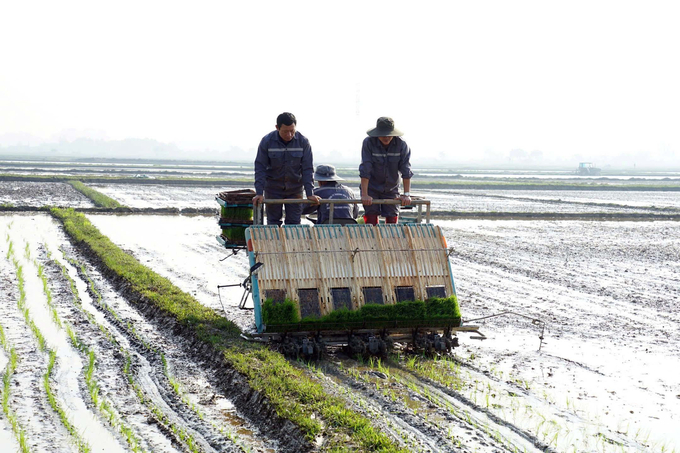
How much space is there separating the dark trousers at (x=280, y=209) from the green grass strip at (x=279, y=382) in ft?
3.92

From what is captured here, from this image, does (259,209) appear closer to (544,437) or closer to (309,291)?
(309,291)

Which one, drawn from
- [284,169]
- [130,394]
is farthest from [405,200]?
[130,394]

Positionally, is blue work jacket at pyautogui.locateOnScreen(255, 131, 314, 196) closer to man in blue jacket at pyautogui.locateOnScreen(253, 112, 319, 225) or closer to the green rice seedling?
man in blue jacket at pyautogui.locateOnScreen(253, 112, 319, 225)

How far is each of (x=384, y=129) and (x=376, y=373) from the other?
2.63 m

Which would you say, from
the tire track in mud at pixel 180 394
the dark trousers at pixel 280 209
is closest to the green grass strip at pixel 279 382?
the tire track in mud at pixel 180 394

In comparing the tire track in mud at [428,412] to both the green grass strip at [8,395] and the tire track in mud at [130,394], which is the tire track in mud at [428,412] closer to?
the tire track in mud at [130,394]

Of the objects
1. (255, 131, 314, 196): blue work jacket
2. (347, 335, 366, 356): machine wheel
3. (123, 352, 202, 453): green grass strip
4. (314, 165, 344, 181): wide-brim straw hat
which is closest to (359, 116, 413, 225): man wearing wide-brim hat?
(255, 131, 314, 196): blue work jacket

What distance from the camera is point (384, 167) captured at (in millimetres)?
8156

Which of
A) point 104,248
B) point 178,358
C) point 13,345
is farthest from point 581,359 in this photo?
point 104,248

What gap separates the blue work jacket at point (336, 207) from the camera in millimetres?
8539

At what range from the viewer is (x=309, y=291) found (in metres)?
7.18

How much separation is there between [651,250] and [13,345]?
14.4m

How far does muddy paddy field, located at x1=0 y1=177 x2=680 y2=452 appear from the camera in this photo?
16.9ft

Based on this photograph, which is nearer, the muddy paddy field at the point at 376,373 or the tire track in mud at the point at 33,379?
the tire track in mud at the point at 33,379
